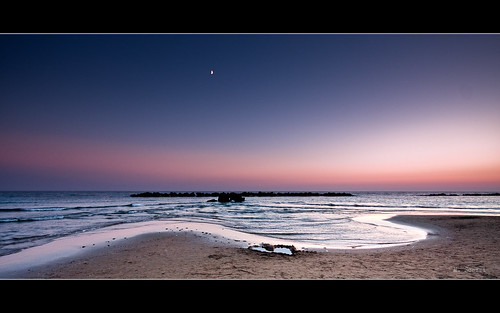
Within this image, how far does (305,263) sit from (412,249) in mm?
3864

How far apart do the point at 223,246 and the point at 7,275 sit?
4.98 metres

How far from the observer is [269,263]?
19.0ft

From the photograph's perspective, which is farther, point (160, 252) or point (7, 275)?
point (160, 252)

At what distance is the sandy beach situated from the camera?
5062 millimetres

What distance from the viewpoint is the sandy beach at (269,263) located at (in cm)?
506
